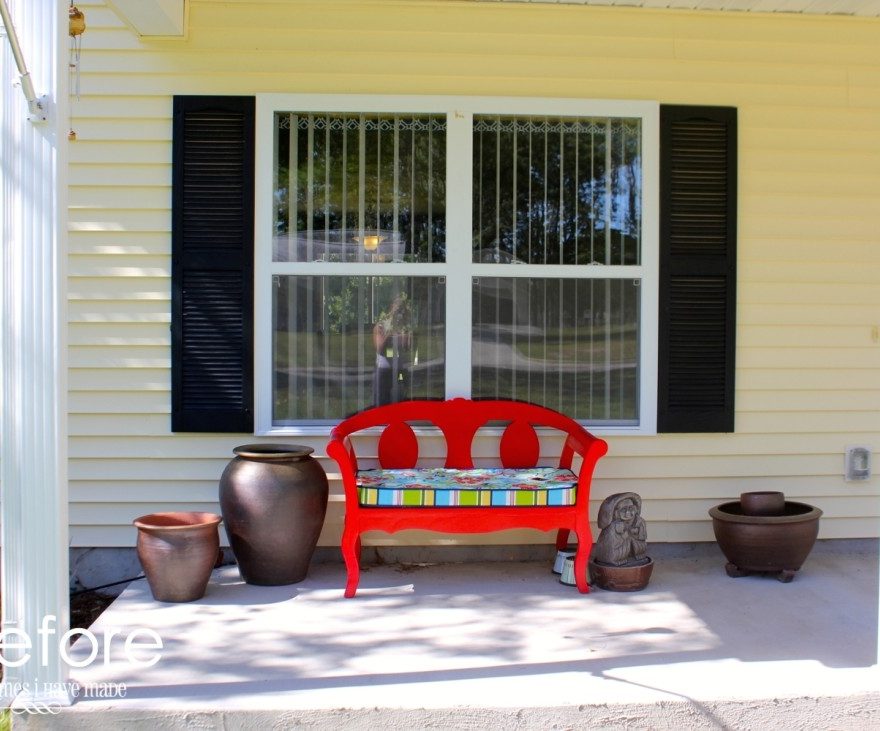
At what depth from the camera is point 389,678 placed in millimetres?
3025

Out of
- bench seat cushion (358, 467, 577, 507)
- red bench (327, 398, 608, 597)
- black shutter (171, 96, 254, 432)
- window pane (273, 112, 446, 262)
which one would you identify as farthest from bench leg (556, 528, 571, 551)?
black shutter (171, 96, 254, 432)

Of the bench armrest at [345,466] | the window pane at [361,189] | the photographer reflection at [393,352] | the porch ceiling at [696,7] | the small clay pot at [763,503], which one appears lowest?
the small clay pot at [763,503]

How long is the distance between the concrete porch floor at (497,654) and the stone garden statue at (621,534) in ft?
0.53

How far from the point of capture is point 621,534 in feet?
13.4

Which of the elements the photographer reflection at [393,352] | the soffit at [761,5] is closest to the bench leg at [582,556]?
the photographer reflection at [393,352]

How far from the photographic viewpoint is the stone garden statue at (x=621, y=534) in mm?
4078

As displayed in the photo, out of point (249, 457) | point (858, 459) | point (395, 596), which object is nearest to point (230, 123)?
point (249, 457)

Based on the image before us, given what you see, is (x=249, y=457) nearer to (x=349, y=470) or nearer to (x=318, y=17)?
(x=349, y=470)

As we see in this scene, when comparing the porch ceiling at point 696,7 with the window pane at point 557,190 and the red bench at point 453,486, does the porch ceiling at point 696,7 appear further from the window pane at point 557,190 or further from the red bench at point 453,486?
the red bench at point 453,486

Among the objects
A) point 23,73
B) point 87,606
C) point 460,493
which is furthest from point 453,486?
point 23,73

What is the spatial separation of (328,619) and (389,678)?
72 cm

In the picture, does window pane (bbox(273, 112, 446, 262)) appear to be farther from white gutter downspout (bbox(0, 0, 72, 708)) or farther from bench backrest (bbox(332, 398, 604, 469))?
white gutter downspout (bbox(0, 0, 72, 708))

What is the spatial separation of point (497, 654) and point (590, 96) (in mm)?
2779

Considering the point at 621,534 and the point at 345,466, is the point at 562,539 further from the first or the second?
the point at 345,466
